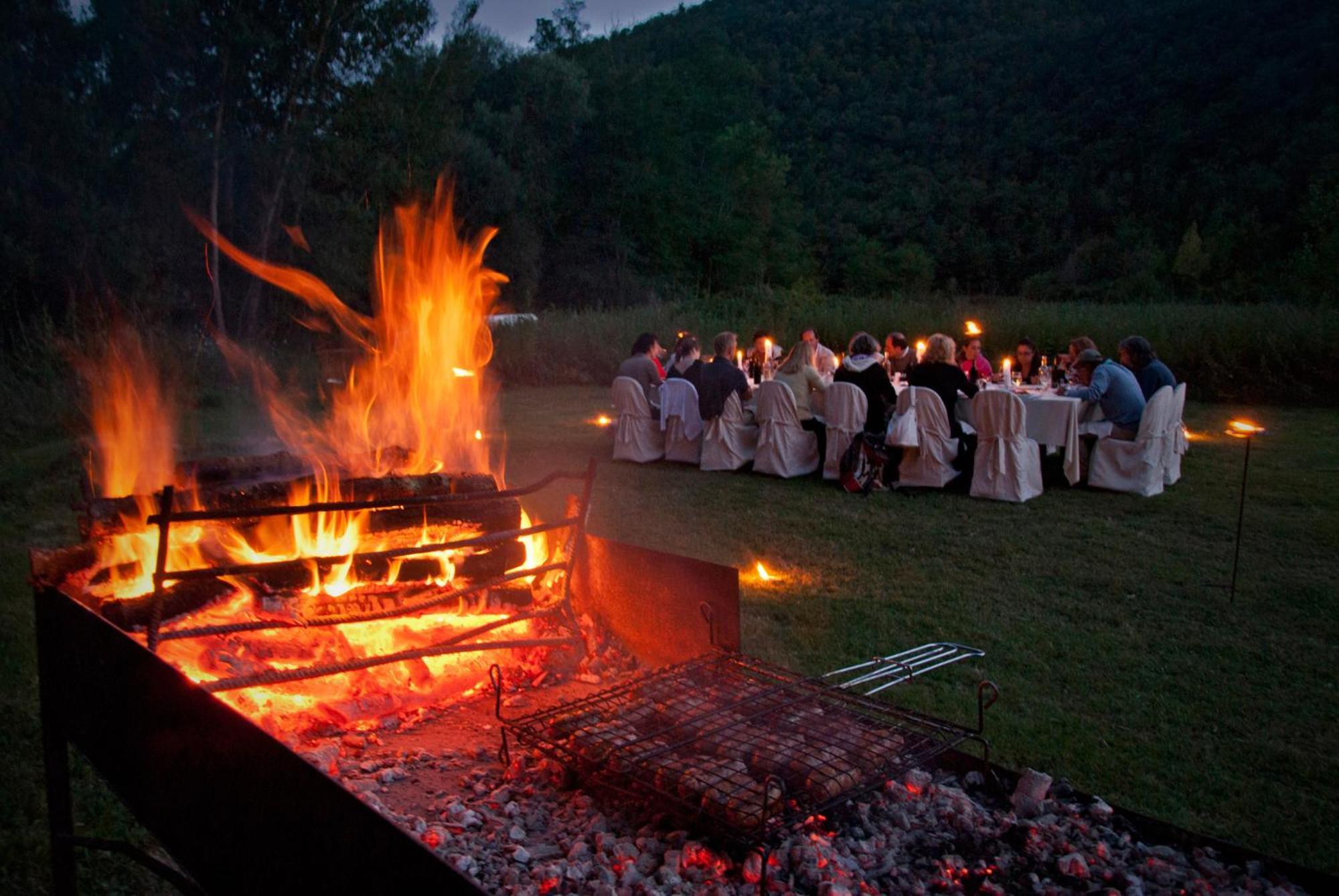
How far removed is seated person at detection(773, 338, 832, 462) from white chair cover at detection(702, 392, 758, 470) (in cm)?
55

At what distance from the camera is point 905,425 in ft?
28.7

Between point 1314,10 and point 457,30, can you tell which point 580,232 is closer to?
point 457,30

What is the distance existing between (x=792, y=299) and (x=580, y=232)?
13.5 meters

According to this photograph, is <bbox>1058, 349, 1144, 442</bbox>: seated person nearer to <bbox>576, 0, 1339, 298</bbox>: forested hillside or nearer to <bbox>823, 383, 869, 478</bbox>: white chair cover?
<bbox>823, 383, 869, 478</bbox>: white chair cover

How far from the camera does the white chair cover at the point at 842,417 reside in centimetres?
914

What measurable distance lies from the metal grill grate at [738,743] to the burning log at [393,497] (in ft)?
4.66

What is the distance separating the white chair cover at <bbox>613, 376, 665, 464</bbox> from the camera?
10508mm

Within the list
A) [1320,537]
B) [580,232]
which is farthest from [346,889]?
[580,232]

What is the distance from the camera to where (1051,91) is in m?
38.8

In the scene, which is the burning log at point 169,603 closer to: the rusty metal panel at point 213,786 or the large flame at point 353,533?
the large flame at point 353,533

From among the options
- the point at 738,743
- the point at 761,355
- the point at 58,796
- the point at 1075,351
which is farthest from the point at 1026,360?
the point at 58,796

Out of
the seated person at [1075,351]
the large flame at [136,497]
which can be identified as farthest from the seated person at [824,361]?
the large flame at [136,497]

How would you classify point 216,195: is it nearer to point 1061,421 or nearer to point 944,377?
point 944,377

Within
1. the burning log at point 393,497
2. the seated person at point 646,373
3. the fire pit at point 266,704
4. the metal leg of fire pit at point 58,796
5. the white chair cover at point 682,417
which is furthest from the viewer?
the seated person at point 646,373
